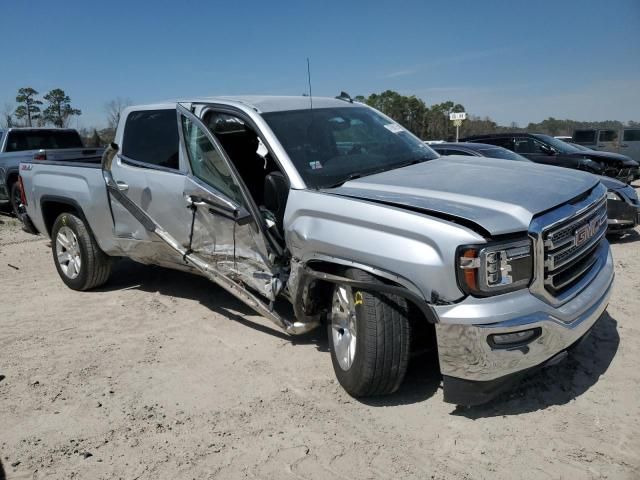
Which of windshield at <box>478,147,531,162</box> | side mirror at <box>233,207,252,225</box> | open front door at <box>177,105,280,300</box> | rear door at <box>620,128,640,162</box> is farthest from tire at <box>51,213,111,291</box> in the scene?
rear door at <box>620,128,640,162</box>

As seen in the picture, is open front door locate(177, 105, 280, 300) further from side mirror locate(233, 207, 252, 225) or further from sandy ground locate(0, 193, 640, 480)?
sandy ground locate(0, 193, 640, 480)

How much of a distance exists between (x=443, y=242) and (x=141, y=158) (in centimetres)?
317

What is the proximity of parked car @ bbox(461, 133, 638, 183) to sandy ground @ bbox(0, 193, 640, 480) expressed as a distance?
7264 mm

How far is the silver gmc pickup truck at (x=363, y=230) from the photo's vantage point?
2781 millimetres

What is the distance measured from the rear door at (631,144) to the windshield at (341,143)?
17218 mm

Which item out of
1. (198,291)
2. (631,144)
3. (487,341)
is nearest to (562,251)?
(487,341)

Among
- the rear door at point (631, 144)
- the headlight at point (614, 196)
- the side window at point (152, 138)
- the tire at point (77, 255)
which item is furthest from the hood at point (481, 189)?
the rear door at point (631, 144)

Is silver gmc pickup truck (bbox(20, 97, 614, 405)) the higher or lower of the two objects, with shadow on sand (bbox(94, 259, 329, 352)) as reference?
higher

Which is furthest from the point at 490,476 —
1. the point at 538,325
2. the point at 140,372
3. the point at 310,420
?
the point at 140,372

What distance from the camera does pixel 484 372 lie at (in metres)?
2.81

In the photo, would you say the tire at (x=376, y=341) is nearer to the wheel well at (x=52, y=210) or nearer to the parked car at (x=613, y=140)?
the wheel well at (x=52, y=210)

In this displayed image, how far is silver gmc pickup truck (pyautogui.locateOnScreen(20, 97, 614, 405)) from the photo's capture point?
278 centimetres

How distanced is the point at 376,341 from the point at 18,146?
10787 millimetres

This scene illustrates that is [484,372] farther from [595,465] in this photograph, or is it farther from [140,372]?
[140,372]
